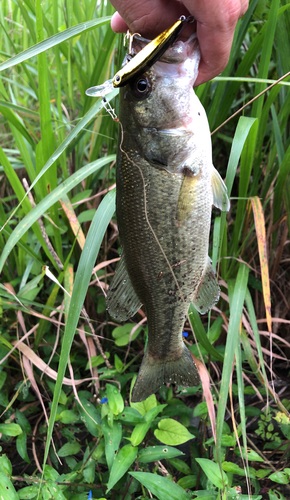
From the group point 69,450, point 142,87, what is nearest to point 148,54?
point 142,87

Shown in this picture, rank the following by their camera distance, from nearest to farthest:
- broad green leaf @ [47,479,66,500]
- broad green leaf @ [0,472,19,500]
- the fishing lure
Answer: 1. the fishing lure
2. broad green leaf @ [0,472,19,500]
3. broad green leaf @ [47,479,66,500]

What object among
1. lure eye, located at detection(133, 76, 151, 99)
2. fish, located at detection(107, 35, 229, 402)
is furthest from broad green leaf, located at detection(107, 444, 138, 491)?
lure eye, located at detection(133, 76, 151, 99)

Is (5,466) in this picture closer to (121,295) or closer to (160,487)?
(160,487)

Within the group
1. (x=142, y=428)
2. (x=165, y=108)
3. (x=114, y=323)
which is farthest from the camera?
(x=114, y=323)

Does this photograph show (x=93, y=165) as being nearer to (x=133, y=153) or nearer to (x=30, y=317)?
(x=133, y=153)

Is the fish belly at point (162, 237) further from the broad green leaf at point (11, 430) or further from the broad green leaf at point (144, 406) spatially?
the broad green leaf at point (11, 430)

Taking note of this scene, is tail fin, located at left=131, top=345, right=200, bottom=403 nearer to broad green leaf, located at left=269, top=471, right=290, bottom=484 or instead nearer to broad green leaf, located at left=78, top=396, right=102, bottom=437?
broad green leaf, located at left=78, top=396, right=102, bottom=437

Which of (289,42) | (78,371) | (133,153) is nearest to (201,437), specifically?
(78,371)
